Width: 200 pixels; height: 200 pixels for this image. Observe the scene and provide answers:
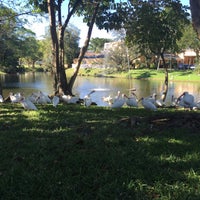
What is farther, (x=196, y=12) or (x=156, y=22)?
(x=156, y=22)

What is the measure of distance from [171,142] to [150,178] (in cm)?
133

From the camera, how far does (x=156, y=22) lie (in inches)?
483

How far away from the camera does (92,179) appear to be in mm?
3389

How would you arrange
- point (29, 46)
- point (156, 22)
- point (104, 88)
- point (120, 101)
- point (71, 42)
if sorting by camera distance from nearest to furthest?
1. point (120, 101)
2. point (156, 22)
3. point (104, 88)
4. point (29, 46)
5. point (71, 42)

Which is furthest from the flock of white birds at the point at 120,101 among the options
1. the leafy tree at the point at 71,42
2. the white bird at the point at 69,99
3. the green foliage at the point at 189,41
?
the leafy tree at the point at 71,42

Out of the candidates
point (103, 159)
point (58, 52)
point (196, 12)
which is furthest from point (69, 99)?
point (103, 159)

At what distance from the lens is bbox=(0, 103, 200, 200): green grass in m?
3.16

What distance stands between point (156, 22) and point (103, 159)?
9.22m

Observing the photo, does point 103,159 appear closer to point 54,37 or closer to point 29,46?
point 54,37

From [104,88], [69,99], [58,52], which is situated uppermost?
[58,52]

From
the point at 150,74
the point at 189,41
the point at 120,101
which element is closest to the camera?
the point at 120,101

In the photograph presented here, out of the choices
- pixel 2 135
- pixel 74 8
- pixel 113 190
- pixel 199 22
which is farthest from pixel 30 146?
pixel 74 8

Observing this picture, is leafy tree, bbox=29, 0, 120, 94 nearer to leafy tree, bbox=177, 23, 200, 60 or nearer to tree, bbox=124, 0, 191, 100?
tree, bbox=124, 0, 191, 100

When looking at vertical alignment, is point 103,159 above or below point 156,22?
below
